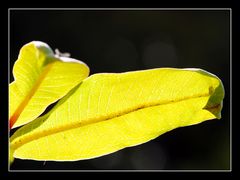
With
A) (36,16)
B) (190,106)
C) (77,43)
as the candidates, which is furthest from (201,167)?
(190,106)

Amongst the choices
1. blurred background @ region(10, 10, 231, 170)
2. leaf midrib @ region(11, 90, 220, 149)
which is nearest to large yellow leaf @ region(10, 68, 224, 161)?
Result: leaf midrib @ region(11, 90, 220, 149)

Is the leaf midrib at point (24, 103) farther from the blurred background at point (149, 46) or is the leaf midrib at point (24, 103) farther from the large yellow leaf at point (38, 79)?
the blurred background at point (149, 46)

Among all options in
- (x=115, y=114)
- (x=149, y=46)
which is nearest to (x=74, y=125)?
(x=115, y=114)

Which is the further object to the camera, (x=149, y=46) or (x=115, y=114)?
(x=149, y=46)

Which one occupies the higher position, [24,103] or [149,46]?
[149,46]

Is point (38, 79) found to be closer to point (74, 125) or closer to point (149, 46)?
point (74, 125)

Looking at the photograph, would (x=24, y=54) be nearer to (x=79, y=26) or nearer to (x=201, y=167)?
(x=201, y=167)

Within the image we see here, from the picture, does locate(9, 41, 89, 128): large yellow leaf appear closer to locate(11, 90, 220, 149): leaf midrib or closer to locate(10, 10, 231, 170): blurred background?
locate(11, 90, 220, 149): leaf midrib
